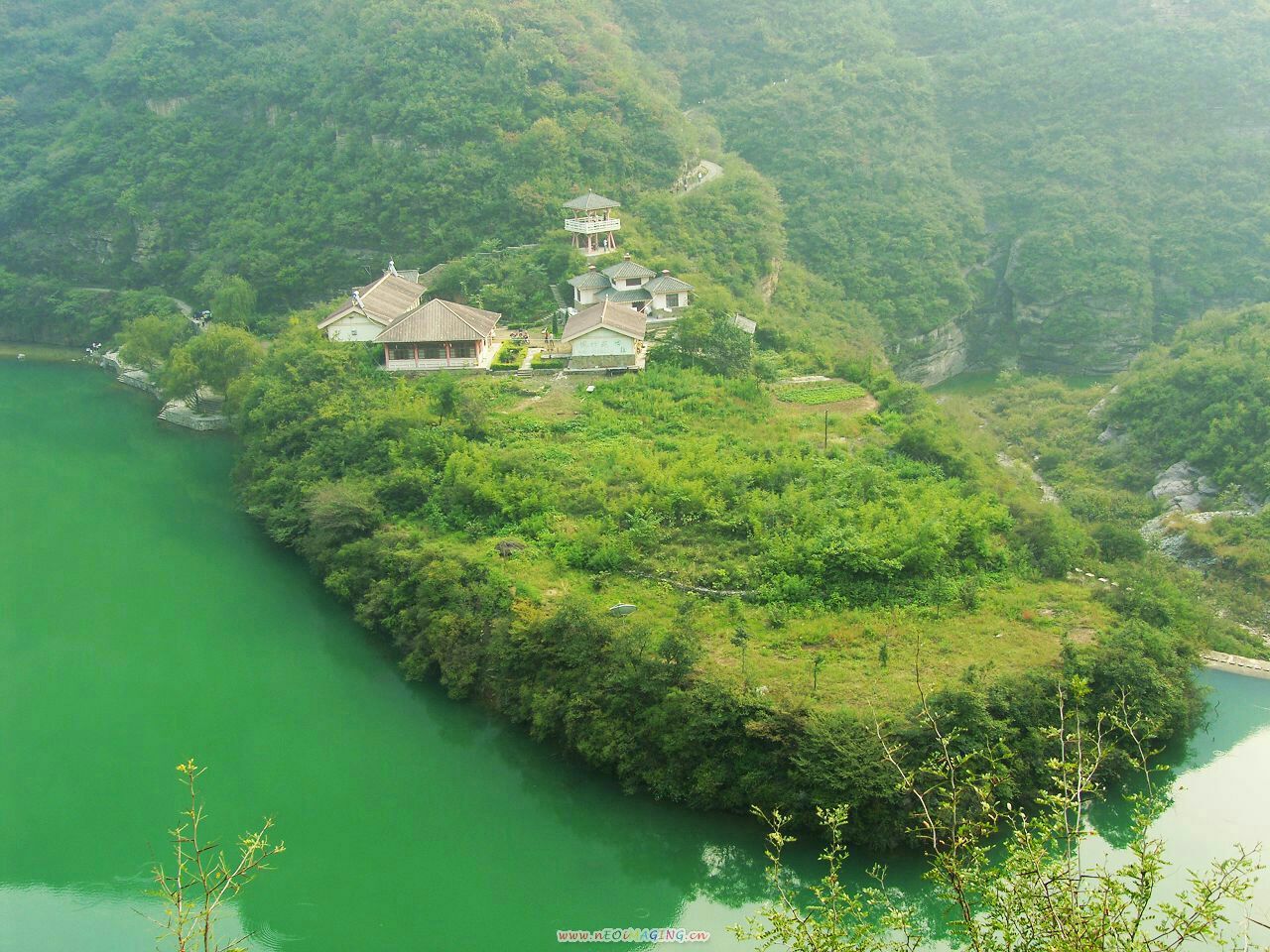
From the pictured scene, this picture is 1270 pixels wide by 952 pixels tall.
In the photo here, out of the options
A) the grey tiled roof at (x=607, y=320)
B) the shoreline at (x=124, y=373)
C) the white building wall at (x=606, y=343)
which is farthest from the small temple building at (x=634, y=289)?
the shoreline at (x=124, y=373)

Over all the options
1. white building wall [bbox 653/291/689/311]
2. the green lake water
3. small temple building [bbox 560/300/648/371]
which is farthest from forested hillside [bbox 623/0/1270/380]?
the green lake water

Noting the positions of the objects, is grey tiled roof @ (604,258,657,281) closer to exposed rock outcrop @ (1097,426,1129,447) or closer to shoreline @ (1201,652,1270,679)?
exposed rock outcrop @ (1097,426,1129,447)

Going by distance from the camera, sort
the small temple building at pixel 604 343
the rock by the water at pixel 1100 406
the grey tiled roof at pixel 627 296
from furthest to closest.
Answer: the rock by the water at pixel 1100 406, the grey tiled roof at pixel 627 296, the small temple building at pixel 604 343

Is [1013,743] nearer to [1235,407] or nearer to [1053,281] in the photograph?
[1235,407]

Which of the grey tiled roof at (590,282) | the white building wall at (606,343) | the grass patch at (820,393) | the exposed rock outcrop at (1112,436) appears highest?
the grey tiled roof at (590,282)

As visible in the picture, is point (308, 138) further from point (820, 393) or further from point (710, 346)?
point (820, 393)

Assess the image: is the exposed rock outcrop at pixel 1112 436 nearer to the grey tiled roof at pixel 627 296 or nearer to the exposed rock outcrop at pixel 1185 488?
the exposed rock outcrop at pixel 1185 488

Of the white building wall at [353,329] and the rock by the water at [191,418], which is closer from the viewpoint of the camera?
the white building wall at [353,329]

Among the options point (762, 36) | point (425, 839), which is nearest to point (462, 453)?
point (425, 839)
